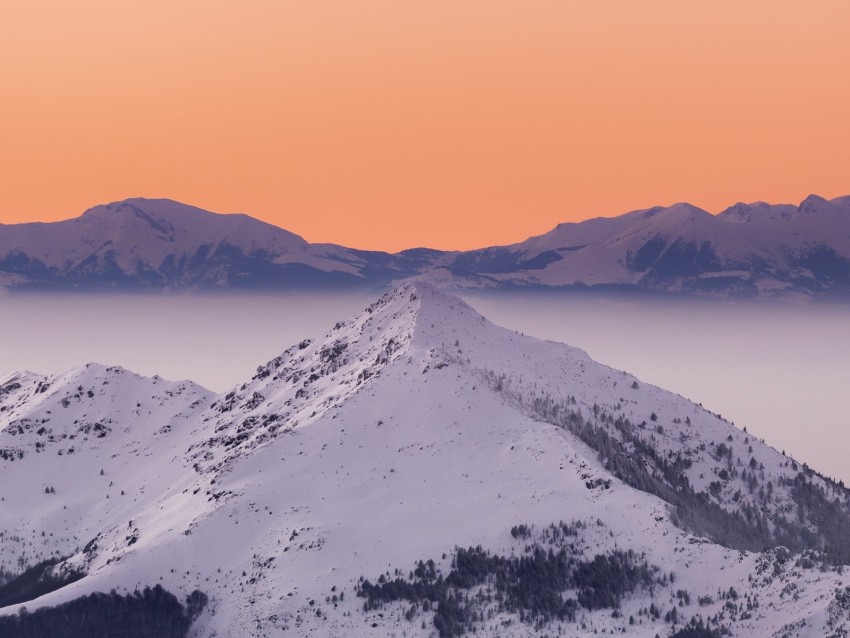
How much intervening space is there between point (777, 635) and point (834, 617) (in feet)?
25.2

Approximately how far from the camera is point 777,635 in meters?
199

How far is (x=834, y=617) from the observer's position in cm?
19738
